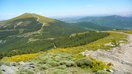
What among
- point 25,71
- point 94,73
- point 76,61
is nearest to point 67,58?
point 76,61

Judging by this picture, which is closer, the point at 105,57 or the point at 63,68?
the point at 63,68

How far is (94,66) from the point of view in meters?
30.2

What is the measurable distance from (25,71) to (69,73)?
5.03 metres

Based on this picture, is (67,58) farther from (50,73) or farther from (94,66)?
(50,73)

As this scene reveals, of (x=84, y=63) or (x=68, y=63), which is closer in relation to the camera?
(x=68, y=63)

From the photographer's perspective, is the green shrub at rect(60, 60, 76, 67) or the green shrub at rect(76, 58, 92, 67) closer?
the green shrub at rect(60, 60, 76, 67)

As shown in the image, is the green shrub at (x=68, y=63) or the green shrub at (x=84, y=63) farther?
the green shrub at (x=84, y=63)

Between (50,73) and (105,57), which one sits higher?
(50,73)

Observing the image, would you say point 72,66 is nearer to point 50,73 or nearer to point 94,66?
point 94,66

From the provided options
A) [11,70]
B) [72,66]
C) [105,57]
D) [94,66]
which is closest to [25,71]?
[11,70]

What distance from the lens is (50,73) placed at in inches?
1001

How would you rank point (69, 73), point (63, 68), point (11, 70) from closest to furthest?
point (11, 70) < point (69, 73) < point (63, 68)

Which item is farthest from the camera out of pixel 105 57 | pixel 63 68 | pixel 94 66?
pixel 105 57

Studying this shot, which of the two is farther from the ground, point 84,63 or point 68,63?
point 68,63
